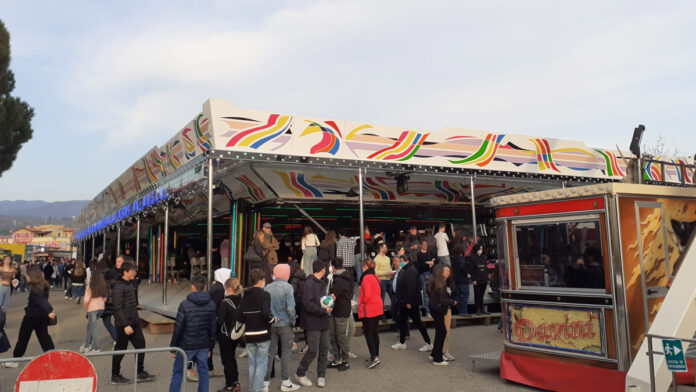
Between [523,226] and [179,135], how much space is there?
836cm

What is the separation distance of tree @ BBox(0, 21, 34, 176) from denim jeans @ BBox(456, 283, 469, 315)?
16677mm

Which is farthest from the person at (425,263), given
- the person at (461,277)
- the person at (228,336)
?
the person at (228,336)

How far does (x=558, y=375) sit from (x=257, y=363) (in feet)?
11.7

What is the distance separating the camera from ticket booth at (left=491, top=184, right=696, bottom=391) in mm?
5801

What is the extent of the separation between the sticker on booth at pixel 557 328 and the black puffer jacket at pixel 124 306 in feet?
16.1

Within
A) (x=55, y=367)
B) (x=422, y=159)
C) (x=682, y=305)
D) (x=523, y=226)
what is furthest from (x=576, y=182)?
(x=55, y=367)

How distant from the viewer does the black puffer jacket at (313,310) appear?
6.71 meters

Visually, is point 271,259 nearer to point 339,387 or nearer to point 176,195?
point 176,195

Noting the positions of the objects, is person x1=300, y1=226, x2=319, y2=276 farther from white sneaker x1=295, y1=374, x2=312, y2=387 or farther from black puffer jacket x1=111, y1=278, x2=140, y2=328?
black puffer jacket x1=111, y1=278, x2=140, y2=328

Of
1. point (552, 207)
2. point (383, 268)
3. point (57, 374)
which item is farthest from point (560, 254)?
point (57, 374)

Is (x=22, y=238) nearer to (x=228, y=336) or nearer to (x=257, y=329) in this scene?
(x=228, y=336)

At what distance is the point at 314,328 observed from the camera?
6719mm

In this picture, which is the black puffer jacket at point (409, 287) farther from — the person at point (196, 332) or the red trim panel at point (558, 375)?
the person at point (196, 332)

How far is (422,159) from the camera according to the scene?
12508 millimetres
